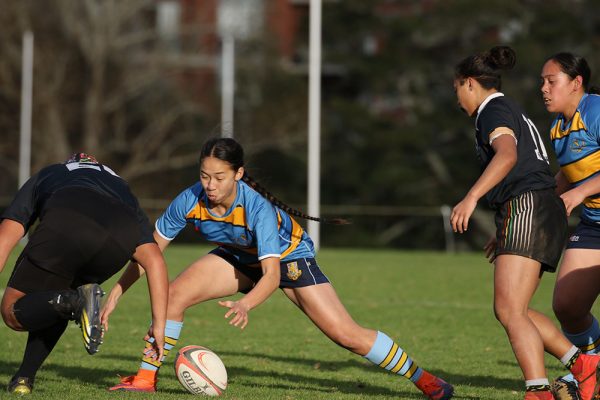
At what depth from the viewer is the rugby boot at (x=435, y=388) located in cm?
618

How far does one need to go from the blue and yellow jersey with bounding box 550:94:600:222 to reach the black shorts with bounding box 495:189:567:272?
1.86 feet

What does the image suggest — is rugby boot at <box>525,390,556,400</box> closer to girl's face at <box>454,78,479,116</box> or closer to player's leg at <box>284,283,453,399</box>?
player's leg at <box>284,283,453,399</box>

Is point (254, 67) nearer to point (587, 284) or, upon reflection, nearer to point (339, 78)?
point (339, 78)

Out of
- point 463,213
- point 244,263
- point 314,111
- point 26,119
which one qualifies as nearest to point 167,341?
point 244,263

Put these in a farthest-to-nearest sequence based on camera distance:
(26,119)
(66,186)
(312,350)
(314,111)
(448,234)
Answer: (26,119)
(448,234)
(314,111)
(312,350)
(66,186)

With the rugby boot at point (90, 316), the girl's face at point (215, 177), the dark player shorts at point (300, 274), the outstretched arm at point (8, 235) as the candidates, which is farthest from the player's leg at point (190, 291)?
the outstretched arm at point (8, 235)

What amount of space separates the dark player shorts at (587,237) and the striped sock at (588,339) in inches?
20.0

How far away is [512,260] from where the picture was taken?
560cm

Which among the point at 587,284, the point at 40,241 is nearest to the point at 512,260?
the point at 587,284

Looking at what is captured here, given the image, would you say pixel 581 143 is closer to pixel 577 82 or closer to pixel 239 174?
pixel 577 82

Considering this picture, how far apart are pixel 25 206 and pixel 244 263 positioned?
1.47 meters

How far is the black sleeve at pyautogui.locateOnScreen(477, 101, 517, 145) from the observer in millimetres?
5566

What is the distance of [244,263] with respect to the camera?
6.51m

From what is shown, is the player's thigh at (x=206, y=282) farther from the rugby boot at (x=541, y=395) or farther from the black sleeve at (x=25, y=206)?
the rugby boot at (x=541, y=395)
